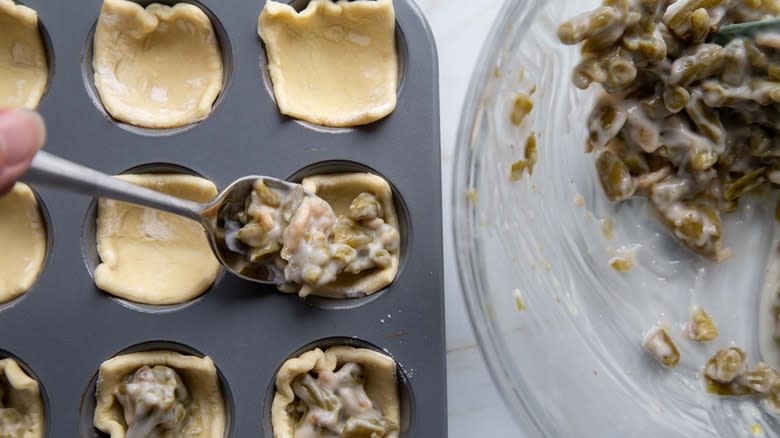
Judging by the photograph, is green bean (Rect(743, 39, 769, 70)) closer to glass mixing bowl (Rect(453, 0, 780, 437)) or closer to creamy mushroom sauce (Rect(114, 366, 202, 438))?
glass mixing bowl (Rect(453, 0, 780, 437))

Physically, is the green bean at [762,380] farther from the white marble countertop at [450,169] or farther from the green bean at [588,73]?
the green bean at [588,73]

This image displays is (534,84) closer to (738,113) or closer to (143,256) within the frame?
(738,113)

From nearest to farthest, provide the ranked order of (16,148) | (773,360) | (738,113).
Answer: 1. (16,148)
2. (738,113)
3. (773,360)

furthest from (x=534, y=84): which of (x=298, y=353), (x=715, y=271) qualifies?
(x=298, y=353)

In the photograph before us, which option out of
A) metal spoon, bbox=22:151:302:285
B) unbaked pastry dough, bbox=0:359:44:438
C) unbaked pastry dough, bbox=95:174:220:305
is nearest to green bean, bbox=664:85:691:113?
metal spoon, bbox=22:151:302:285

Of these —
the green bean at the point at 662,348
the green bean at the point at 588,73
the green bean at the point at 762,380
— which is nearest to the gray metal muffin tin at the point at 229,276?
the green bean at the point at 588,73

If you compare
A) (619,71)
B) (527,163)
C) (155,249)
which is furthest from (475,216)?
(155,249)
